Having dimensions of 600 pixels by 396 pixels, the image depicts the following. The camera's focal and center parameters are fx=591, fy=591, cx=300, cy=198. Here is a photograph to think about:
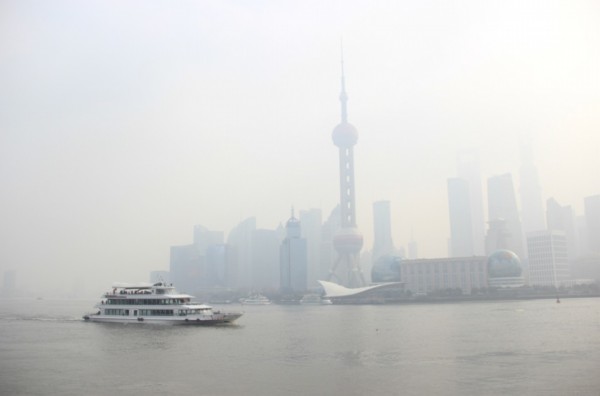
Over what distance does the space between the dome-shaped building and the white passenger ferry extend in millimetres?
129309

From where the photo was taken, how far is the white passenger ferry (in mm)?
71750

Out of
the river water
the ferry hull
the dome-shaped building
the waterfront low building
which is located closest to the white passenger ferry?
the ferry hull

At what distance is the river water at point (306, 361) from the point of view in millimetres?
33625

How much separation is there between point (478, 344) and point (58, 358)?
1377 inches

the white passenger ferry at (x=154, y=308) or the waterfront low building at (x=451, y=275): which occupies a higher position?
the waterfront low building at (x=451, y=275)

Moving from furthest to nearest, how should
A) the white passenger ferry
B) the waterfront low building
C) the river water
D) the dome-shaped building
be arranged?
the waterfront low building → the dome-shaped building → the white passenger ferry → the river water

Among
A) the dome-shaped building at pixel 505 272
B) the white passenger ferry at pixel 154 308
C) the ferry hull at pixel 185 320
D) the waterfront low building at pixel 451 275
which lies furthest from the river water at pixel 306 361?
the waterfront low building at pixel 451 275

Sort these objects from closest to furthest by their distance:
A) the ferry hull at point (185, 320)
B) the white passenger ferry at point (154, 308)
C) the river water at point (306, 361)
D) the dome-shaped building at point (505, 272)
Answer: the river water at point (306, 361) < the ferry hull at point (185, 320) < the white passenger ferry at point (154, 308) < the dome-shaped building at point (505, 272)

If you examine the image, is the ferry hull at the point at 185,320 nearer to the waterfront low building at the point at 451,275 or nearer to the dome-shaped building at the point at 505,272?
the waterfront low building at the point at 451,275

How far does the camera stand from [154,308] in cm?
7325

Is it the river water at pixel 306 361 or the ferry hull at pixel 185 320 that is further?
the ferry hull at pixel 185 320

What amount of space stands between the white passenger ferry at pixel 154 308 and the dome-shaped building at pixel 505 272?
12931cm

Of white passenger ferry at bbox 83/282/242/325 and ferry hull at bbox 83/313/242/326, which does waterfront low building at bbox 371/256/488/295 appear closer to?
ferry hull at bbox 83/313/242/326

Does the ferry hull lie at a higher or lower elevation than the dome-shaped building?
lower
